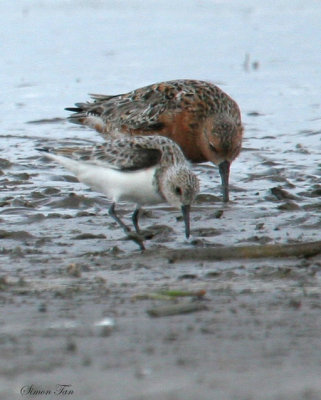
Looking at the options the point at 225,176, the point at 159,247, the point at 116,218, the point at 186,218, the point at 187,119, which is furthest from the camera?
the point at 187,119

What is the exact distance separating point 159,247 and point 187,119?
2.50m

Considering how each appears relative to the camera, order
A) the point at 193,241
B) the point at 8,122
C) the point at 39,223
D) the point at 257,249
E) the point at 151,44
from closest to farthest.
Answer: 1. the point at 257,249
2. the point at 193,241
3. the point at 39,223
4. the point at 8,122
5. the point at 151,44

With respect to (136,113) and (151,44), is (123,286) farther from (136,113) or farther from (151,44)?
(151,44)

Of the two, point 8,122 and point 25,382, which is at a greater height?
point 25,382

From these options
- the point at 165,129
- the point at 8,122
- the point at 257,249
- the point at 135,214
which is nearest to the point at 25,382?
the point at 257,249

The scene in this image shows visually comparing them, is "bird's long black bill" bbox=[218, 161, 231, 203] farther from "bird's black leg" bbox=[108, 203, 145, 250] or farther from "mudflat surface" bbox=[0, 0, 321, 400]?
"bird's black leg" bbox=[108, 203, 145, 250]

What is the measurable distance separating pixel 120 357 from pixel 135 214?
3.18 meters

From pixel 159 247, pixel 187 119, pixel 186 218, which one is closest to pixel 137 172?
pixel 186 218

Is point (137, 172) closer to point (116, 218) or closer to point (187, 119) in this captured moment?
point (116, 218)

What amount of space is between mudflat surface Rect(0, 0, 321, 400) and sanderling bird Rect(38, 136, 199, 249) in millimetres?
293

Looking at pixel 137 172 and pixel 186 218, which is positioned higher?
pixel 137 172

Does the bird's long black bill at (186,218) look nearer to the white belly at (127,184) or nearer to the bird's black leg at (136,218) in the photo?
the white belly at (127,184)

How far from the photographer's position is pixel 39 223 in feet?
26.9

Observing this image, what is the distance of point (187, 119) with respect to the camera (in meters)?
9.80
